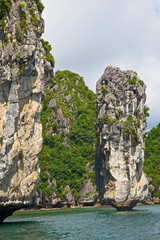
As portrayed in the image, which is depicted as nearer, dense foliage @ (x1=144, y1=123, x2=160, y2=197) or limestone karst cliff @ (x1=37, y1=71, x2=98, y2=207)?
limestone karst cliff @ (x1=37, y1=71, x2=98, y2=207)

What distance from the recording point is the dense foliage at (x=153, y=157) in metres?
93.2

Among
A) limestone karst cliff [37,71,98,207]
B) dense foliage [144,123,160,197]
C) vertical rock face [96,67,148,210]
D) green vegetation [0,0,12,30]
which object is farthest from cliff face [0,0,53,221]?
dense foliage [144,123,160,197]

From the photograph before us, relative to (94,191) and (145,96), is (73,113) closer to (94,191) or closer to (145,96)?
(94,191)

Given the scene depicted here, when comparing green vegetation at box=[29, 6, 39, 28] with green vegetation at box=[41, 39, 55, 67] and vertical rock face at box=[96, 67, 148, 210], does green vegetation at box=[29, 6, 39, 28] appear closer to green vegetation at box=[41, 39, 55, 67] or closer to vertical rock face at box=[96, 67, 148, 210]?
green vegetation at box=[41, 39, 55, 67]

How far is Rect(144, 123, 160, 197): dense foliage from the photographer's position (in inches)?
3668

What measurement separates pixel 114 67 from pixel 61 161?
39230 millimetres

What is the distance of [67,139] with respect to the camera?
329 feet

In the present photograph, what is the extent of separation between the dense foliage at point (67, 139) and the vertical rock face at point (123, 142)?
96.7ft

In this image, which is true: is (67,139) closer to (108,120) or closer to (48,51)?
(108,120)

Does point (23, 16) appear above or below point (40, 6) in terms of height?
below

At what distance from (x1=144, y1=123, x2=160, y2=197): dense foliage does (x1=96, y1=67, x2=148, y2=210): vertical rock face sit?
1324 inches

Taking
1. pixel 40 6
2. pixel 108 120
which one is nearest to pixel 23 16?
pixel 40 6

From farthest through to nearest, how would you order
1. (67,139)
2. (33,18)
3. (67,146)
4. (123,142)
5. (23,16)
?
(67,139)
(67,146)
(123,142)
(33,18)
(23,16)

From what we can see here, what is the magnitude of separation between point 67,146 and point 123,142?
42.5m
